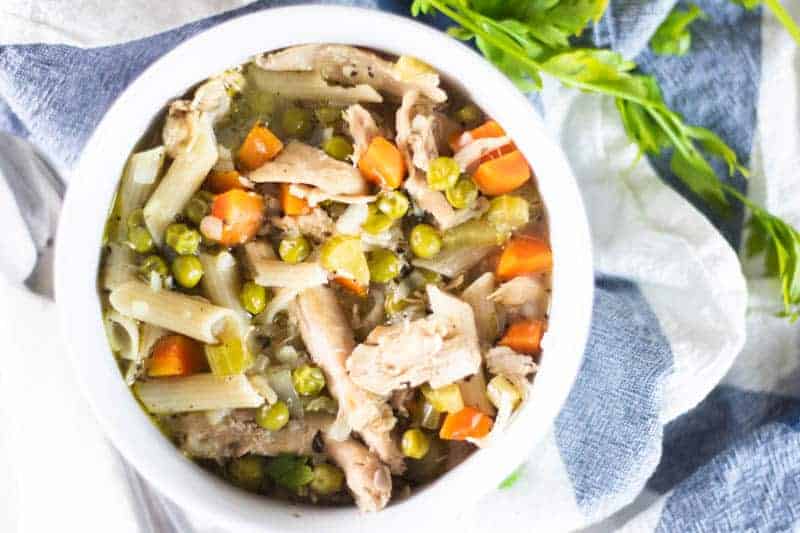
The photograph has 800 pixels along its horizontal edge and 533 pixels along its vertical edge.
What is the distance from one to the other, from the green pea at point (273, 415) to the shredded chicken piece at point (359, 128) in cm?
42

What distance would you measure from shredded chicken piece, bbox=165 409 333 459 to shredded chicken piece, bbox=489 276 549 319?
42cm

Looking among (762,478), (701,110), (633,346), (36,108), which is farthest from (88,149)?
(762,478)

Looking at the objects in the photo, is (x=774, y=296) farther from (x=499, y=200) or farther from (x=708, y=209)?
(x=499, y=200)

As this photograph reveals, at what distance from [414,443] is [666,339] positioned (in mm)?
619

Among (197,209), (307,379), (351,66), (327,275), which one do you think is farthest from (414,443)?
(351,66)

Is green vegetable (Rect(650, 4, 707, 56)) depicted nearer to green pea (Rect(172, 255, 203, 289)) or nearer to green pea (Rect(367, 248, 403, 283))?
green pea (Rect(367, 248, 403, 283))

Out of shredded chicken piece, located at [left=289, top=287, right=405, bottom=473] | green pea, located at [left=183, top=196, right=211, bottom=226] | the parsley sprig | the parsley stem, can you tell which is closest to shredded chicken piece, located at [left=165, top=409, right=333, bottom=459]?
shredded chicken piece, located at [left=289, top=287, right=405, bottom=473]

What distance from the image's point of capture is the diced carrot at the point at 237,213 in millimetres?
1572

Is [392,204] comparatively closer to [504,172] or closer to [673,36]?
[504,172]

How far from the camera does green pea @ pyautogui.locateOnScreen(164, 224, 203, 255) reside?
62.7 inches

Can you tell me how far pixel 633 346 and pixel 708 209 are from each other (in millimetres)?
377

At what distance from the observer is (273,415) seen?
1619 millimetres

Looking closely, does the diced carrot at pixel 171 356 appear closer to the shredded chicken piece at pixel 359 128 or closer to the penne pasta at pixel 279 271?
the penne pasta at pixel 279 271

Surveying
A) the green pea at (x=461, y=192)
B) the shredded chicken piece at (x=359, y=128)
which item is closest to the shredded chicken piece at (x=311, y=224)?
the shredded chicken piece at (x=359, y=128)
